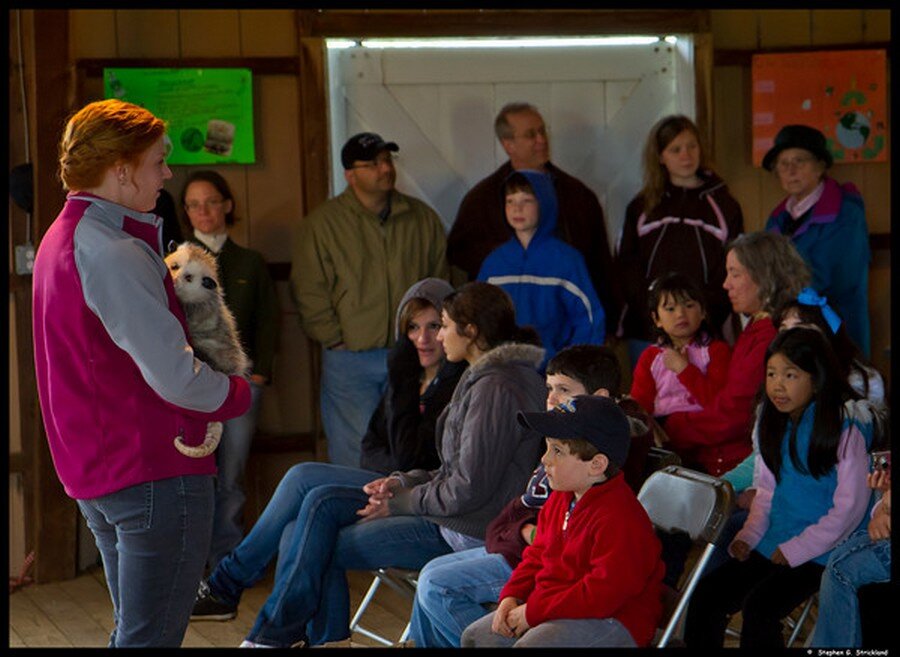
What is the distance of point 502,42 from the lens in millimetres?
6160

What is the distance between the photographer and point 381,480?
4.09m

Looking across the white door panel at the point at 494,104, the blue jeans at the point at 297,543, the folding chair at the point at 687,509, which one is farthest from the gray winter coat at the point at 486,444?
the white door panel at the point at 494,104

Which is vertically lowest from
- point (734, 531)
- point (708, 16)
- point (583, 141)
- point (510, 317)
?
point (734, 531)

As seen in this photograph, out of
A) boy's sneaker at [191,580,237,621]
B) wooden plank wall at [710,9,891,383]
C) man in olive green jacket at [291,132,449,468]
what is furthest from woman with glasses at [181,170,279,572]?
A: wooden plank wall at [710,9,891,383]

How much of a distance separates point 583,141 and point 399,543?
9.08 ft

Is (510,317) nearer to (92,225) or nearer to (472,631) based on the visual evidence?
(472,631)

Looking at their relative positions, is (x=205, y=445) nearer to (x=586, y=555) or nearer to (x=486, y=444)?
(x=586, y=555)

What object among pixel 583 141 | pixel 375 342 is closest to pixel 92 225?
pixel 375 342

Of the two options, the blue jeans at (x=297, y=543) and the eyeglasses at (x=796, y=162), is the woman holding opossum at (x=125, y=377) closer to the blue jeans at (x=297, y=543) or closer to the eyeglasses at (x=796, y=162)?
the blue jeans at (x=297, y=543)

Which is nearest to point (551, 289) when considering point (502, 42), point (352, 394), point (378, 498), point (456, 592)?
point (352, 394)

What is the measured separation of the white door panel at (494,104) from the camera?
6145 millimetres

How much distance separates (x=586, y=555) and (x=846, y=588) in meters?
0.69

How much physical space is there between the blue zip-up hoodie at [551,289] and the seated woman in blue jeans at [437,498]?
133 cm

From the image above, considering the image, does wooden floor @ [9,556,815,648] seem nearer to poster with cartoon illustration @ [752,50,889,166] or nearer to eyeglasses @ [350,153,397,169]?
eyeglasses @ [350,153,397,169]
